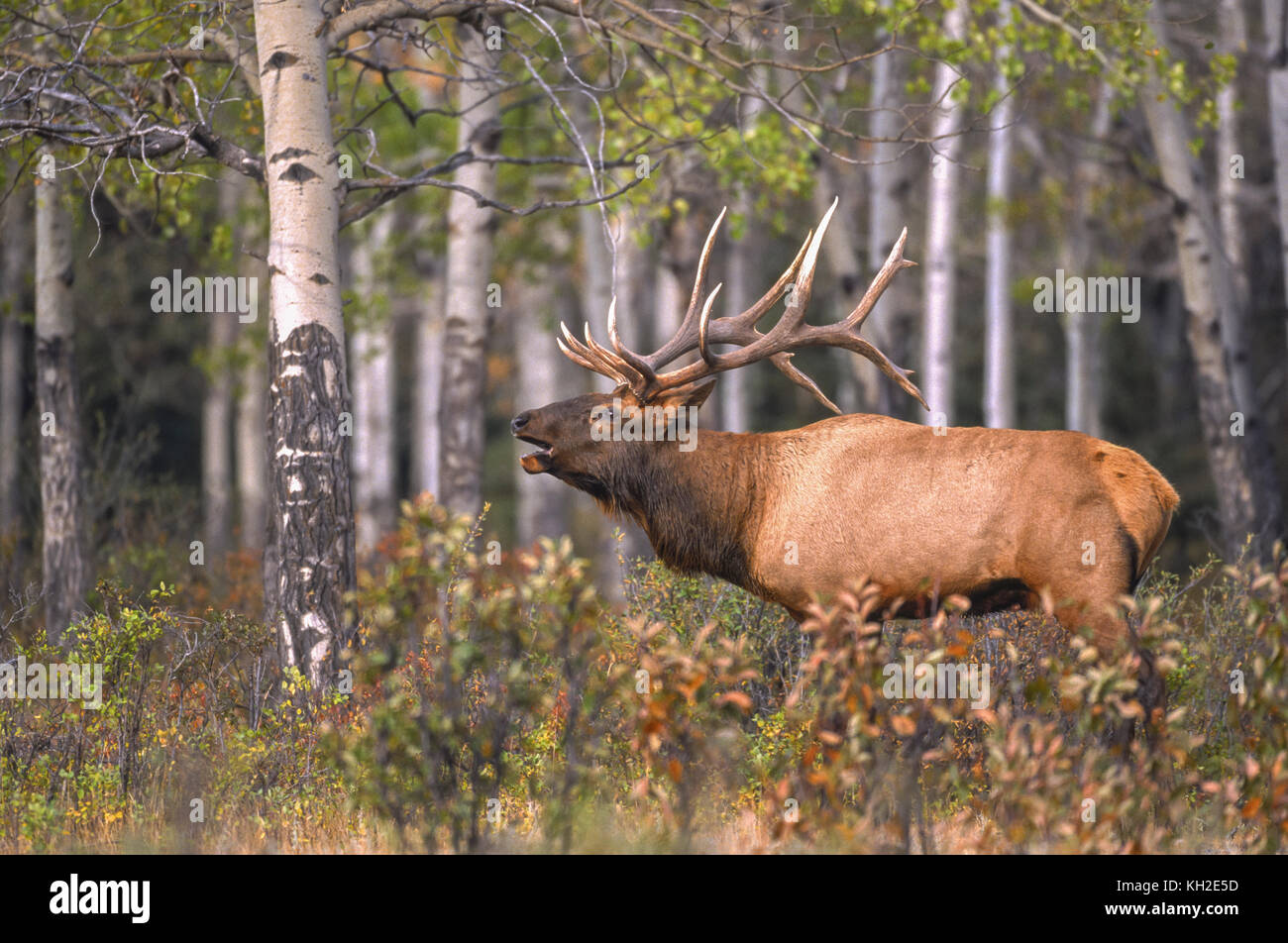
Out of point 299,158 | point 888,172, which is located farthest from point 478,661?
point 888,172

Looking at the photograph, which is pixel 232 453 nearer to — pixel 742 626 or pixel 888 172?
pixel 888 172

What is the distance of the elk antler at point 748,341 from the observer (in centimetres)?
712

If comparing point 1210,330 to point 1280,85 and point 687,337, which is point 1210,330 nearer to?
point 1280,85

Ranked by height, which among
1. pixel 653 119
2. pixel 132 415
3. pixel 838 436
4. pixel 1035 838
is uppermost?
pixel 653 119

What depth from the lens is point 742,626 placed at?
762 centimetres

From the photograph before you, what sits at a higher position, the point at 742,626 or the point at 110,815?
the point at 742,626

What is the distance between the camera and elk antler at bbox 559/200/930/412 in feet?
23.4

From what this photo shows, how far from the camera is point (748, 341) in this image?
7.44 meters

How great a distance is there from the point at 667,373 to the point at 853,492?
3.94 feet

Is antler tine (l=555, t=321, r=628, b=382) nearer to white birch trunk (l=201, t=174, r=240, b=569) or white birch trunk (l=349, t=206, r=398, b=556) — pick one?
white birch trunk (l=201, t=174, r=240, b=569)

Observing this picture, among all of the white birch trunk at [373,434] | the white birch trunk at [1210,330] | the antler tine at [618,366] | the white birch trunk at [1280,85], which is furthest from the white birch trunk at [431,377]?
the antler tine at [618,366]

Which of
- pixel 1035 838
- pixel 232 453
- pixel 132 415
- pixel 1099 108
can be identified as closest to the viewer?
pixel 1035 838

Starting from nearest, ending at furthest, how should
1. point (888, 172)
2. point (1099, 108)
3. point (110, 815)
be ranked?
point (110, 815), point (888, 172), point (1099, 108)

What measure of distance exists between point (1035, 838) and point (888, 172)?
10.8m
